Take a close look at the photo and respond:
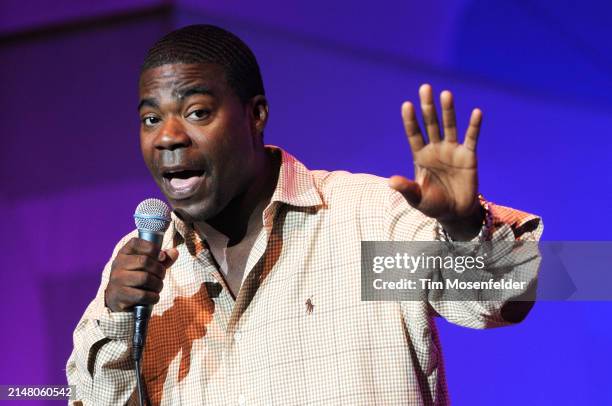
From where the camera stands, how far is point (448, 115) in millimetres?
1572

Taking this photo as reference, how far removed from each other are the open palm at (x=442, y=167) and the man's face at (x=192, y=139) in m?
0.54

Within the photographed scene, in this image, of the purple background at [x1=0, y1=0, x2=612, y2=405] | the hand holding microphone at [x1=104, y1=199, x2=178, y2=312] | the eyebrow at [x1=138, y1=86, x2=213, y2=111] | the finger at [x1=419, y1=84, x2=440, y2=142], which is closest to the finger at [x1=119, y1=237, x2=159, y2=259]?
the hand holding microphone at [x1=104, y1=199, x2=178, y2=312]

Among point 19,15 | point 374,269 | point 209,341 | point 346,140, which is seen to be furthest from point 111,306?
point 19,15

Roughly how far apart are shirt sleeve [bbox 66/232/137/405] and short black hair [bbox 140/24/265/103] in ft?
1.85

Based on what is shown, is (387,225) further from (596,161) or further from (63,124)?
(63,124)

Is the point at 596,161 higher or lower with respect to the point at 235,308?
higher

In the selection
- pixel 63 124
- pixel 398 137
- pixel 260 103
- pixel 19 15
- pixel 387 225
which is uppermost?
pixel 19 15

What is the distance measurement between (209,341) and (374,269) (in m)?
0.40

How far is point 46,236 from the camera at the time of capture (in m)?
3.49

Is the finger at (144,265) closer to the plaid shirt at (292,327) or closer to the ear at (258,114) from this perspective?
the plaid shirt at (292,327)

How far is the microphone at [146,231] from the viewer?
1799mm

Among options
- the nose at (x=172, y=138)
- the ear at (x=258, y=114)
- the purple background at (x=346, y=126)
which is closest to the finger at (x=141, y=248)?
the nose at (x=172, y=138)

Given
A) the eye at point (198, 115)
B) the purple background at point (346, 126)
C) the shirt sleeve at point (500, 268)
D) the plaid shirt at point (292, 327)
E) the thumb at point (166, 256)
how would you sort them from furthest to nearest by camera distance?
1. the purple background at point (346, 126)
2. the eye at point (198, 115)
3. the plaid shirt at point (292, 327)
4. the thumb at point (166, 256)
5. the shirt sleeve at point (500, 268)

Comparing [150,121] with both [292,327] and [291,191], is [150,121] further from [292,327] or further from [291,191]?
[292,327]
